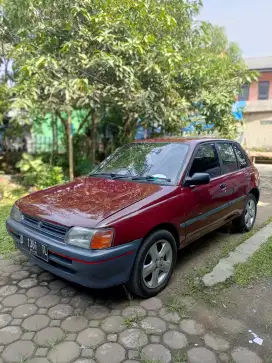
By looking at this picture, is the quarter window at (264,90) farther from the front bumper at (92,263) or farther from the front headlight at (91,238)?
the front headlight at (91,238)

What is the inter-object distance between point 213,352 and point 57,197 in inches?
80.6

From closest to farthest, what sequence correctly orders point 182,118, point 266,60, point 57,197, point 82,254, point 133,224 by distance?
point 82,254, point 133,224, point 57,197, point 182,118, point 266,60

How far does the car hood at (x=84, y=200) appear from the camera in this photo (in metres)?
2.64

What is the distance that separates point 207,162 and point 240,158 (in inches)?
43.5

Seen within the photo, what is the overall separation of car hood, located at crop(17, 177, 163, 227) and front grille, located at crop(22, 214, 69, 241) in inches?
1.9

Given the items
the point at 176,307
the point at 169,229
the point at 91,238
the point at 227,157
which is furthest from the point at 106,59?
the point at 176,307

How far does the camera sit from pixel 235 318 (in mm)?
2658

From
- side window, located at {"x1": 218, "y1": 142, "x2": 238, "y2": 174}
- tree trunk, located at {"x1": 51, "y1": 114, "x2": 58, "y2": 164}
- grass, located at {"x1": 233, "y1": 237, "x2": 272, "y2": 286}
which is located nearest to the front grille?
grass, located at {"x1": 233, "y1": 237, "x2": 272, "y2": 286}

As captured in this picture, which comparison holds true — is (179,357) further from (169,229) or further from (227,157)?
(227,157)

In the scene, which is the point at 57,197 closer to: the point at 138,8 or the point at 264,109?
the point at 138,8

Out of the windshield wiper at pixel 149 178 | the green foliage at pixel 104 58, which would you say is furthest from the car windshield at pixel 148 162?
the green foliage at pixel 104 58

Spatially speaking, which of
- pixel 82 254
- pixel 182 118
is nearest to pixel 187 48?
pixel 182 118

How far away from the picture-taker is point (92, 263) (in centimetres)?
244

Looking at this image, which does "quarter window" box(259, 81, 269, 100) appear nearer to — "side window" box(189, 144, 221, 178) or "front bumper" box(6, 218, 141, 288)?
"side window" box(189, 144, 221, 178)
